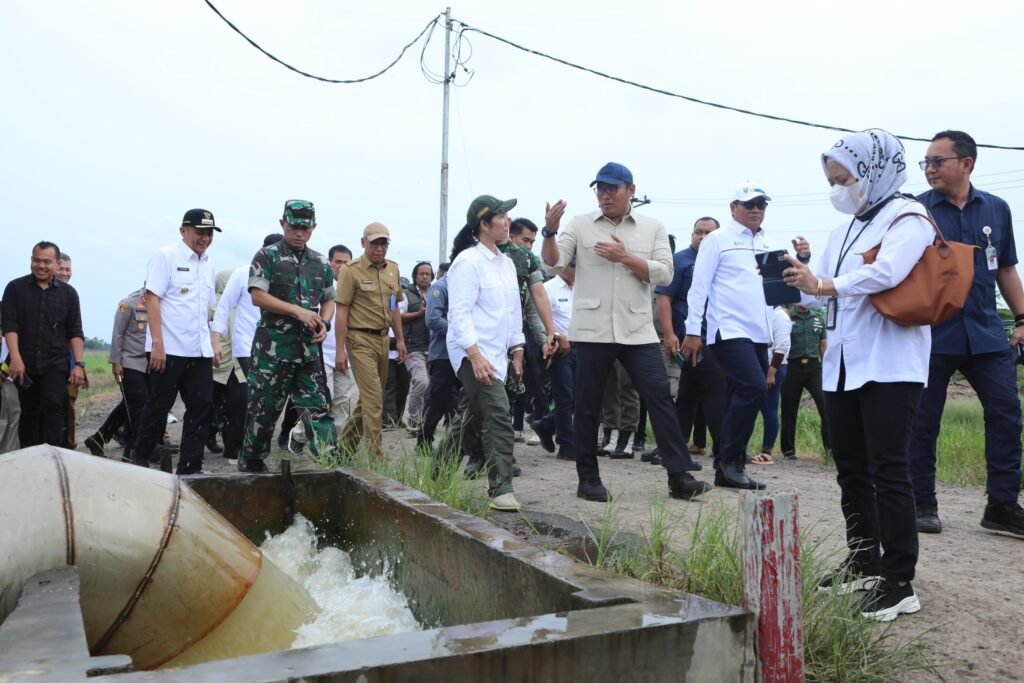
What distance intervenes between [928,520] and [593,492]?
6.08ft

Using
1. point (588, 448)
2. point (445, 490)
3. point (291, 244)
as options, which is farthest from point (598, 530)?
point (291, 244)

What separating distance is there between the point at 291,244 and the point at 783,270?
3597 millimetres

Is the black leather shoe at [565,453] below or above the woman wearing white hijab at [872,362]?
below

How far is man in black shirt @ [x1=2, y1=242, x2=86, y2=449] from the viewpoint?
7195 mm

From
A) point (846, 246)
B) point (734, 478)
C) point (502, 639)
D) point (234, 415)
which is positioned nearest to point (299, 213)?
point (234, 415)

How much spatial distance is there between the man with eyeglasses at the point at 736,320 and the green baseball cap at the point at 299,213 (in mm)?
2647

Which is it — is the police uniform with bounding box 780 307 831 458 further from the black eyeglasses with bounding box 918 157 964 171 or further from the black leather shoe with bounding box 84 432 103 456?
the black leather shoe with bounding box 84 432 103 456

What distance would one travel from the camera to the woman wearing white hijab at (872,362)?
344 cm

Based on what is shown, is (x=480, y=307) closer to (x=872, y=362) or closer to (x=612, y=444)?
(x=872, y=362)

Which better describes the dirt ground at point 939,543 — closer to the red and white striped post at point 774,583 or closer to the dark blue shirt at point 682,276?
the red and white striped post at point 774,583

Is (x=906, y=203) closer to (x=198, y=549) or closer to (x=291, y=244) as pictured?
(x=198, y=549)

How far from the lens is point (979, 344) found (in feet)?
15.9

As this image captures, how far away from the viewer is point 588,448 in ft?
18.3

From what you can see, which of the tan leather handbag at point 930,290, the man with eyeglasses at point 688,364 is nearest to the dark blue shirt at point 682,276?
the man with eyeglasses at point 688,364
